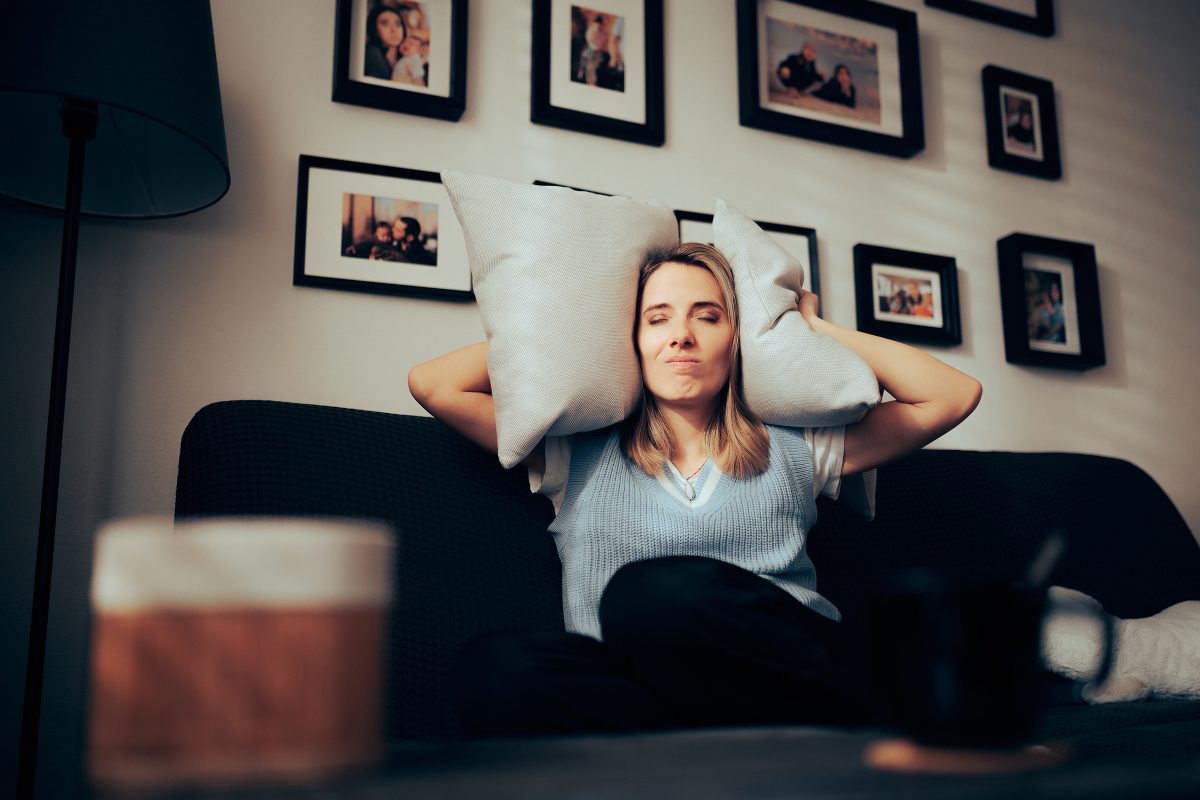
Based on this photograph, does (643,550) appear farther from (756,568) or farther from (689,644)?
(689,644)

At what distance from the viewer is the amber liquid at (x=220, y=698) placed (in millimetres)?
351

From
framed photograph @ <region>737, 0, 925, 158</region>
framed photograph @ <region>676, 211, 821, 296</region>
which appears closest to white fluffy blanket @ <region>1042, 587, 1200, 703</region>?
framed photograph @ <region>676, 211, 821, 296</region>

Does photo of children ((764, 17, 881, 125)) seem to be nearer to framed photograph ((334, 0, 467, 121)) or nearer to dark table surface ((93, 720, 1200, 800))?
framed photograph ((334, 0, 467, 121))

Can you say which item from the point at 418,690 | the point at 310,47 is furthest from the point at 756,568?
the point at 310,47

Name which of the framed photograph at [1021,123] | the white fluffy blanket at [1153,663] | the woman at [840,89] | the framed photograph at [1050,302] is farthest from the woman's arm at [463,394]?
the framed photograph at [1021,123]

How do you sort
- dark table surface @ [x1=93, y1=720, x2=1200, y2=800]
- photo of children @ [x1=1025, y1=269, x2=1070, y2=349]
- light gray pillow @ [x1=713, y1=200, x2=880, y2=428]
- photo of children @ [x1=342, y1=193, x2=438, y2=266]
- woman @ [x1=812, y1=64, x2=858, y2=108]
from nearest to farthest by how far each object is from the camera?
dark table surface @ [x1=93, y1=720, x2=1200, y2=800], light gray pillow @ [x1=713, y1=200, x2=880, y2=428], photo of children @ [x1=342, y1=193, x2=438, y2=266], woman @ [x1=812, y1=64, x2=858, y2=108], photo of children @ [x1=1025, y1=269, x2=1070, y2=349]

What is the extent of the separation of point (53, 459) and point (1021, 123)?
7.25ft

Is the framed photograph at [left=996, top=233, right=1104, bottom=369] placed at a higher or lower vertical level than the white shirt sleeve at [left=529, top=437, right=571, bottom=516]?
higher

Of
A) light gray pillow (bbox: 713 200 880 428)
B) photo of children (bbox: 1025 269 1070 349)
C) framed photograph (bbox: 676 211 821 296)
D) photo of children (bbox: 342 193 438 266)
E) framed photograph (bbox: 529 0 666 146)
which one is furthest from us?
photo of children (bbox: 1025 269 1070 349)

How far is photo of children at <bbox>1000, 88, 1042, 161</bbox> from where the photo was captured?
7.24 ft

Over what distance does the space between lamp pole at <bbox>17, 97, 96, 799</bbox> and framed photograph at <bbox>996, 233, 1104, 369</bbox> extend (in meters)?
1.90

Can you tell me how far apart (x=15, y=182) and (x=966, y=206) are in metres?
1.94

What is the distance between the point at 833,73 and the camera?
2.04 m

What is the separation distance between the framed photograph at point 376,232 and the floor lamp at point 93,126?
0.20 m
